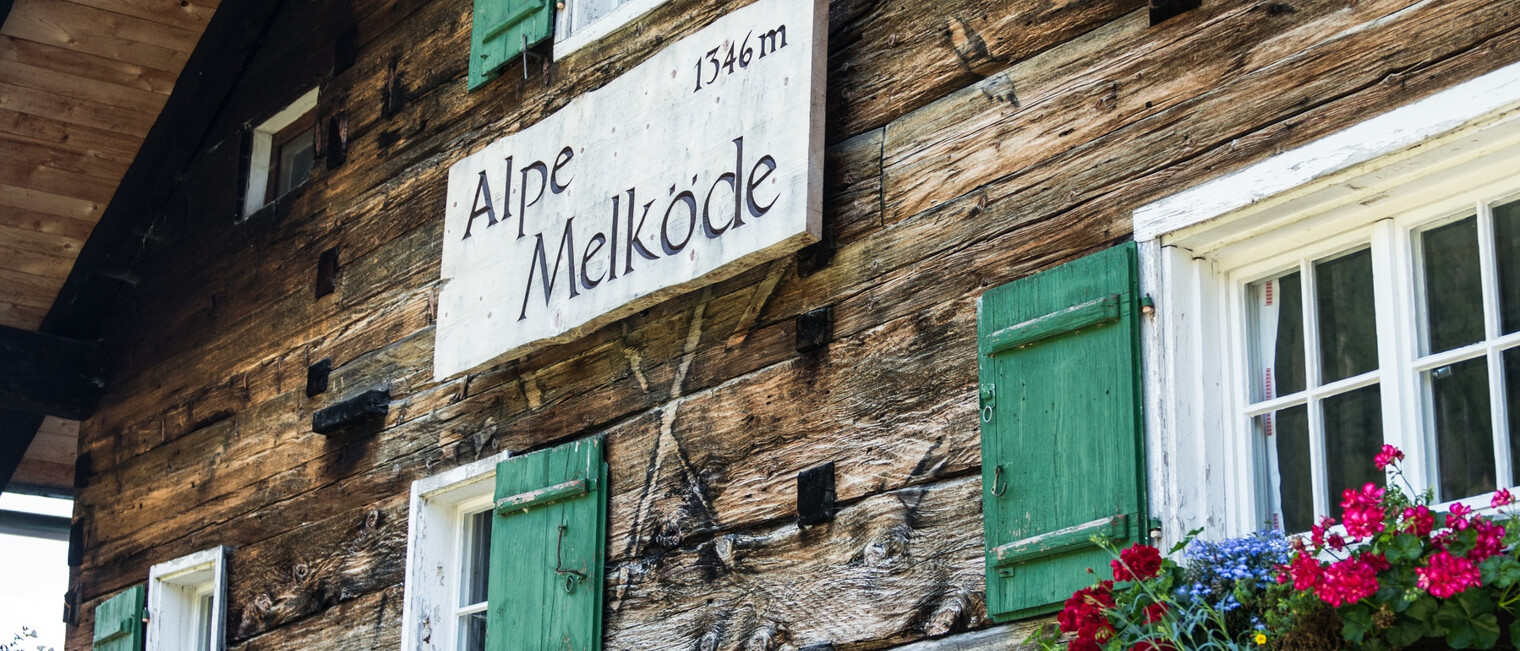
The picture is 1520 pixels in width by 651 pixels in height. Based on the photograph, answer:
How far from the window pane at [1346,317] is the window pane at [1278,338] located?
53 millimetres

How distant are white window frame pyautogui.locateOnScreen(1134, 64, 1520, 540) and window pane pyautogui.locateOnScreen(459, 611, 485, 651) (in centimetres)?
301

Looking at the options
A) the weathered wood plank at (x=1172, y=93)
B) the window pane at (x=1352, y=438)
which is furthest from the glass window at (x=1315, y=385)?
the weathered wood plank at (x=1172, y=93)

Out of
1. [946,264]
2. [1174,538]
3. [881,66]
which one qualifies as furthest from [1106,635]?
[881,66]

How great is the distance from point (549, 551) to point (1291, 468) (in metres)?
2.57

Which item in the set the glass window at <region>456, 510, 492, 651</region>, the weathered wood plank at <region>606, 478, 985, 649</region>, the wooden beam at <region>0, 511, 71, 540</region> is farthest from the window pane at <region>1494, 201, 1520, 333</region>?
the wooden beam at <region>0, 511, 71, 540</region>

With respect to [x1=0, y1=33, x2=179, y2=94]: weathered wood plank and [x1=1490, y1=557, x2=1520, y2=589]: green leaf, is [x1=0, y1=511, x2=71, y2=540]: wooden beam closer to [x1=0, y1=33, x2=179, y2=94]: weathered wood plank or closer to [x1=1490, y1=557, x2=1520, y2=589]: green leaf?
[x1=0, y1=33, x2=179, y2=94]: weathered wood plank

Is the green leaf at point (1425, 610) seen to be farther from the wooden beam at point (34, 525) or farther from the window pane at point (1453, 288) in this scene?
the wooden beam at point (34, 525)

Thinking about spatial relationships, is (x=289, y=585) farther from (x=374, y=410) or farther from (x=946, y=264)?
(x=946, y=264)

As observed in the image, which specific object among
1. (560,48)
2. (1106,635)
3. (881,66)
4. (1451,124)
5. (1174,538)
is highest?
(560,48)

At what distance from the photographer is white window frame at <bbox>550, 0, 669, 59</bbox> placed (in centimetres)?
632

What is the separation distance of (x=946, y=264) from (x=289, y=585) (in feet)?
11.3

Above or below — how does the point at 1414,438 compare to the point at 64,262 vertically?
below

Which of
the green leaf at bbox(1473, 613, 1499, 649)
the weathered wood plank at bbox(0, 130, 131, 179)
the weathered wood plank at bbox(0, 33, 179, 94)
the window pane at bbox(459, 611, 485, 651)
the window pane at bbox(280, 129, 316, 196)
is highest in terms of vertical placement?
the weathered wood plank at bbox(0, 33, 179, 94)

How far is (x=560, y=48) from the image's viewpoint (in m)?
6.59
